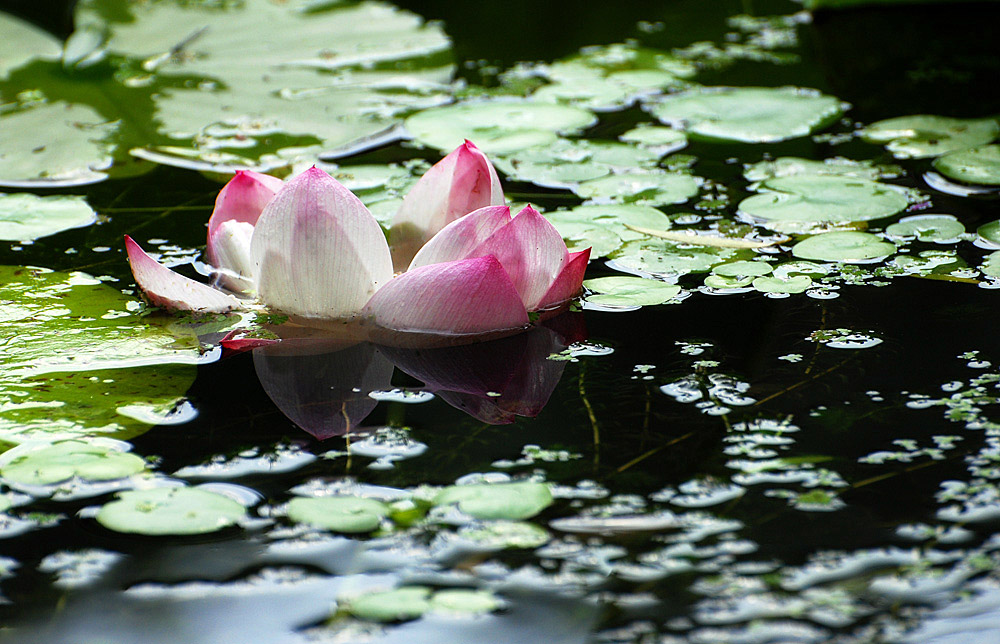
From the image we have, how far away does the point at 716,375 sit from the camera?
46.1 inches

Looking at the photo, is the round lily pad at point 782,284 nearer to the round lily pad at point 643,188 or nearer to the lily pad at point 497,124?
the round lily pad at point 643,188

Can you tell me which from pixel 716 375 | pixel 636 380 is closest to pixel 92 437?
pixel 636 380

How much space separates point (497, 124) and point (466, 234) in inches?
38.5

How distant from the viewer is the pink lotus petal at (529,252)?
1.24 meters

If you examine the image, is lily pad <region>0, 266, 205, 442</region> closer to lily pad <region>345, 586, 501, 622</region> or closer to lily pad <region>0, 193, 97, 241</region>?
lily pad <region>0, 193, 97, 241</region>

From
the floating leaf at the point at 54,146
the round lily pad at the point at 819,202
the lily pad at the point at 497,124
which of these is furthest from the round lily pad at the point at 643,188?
the floating leaf at the point at 54,146

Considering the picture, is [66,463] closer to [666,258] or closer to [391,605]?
[391,605]

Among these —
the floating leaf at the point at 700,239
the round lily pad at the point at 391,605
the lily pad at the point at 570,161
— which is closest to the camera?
the round lily pad at the point at 391,605

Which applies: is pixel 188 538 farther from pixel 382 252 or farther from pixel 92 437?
pixel 382 252

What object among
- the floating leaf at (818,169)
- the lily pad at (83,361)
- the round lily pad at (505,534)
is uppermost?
the floating leaf at (818,169)

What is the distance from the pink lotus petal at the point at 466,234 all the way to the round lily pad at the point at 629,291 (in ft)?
0.79

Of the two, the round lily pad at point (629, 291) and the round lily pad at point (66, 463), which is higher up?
the round lily pad at point (629, 291)

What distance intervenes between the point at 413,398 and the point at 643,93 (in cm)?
156

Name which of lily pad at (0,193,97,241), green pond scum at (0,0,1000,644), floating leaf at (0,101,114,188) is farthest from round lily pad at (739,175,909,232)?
floating leaf at (0,101,114,188)
